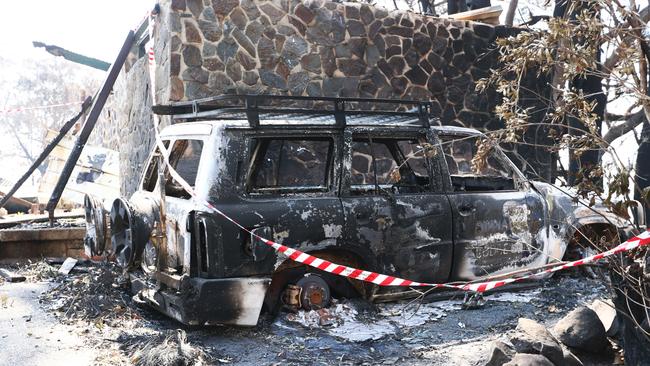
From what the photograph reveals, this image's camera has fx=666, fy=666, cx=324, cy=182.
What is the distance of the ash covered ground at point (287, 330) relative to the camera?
16.3 feet

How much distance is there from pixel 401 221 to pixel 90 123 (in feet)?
21.0

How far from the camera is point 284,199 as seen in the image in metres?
5.54

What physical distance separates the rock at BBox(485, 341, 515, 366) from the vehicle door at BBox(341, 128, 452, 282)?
1601 mm

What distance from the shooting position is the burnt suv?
5227mm

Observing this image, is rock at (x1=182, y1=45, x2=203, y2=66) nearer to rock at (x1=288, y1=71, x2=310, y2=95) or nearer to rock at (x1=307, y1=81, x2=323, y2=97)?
rock at (x1=288, y1=71, x2=310, y2=95)

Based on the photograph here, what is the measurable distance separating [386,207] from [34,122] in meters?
46.9

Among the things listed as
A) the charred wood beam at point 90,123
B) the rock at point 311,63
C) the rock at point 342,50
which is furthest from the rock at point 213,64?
the rock at point 342,50

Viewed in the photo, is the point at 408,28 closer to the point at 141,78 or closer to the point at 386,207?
the point at 141,78

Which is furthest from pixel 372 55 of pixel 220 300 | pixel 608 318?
pixel 608 318

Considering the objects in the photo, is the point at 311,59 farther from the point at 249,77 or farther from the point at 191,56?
the point at 191,56

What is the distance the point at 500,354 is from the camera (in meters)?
4.35

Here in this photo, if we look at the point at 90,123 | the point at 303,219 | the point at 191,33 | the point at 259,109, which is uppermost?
the point at 191,33

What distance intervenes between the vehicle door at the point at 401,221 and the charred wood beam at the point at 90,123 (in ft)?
18.6

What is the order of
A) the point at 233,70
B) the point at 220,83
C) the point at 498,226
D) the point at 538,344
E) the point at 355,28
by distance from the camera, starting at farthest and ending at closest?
the point at 355,28 < the point at 233,70 < the point at 220,83 < the point at 498,226 < the point at 538,344
